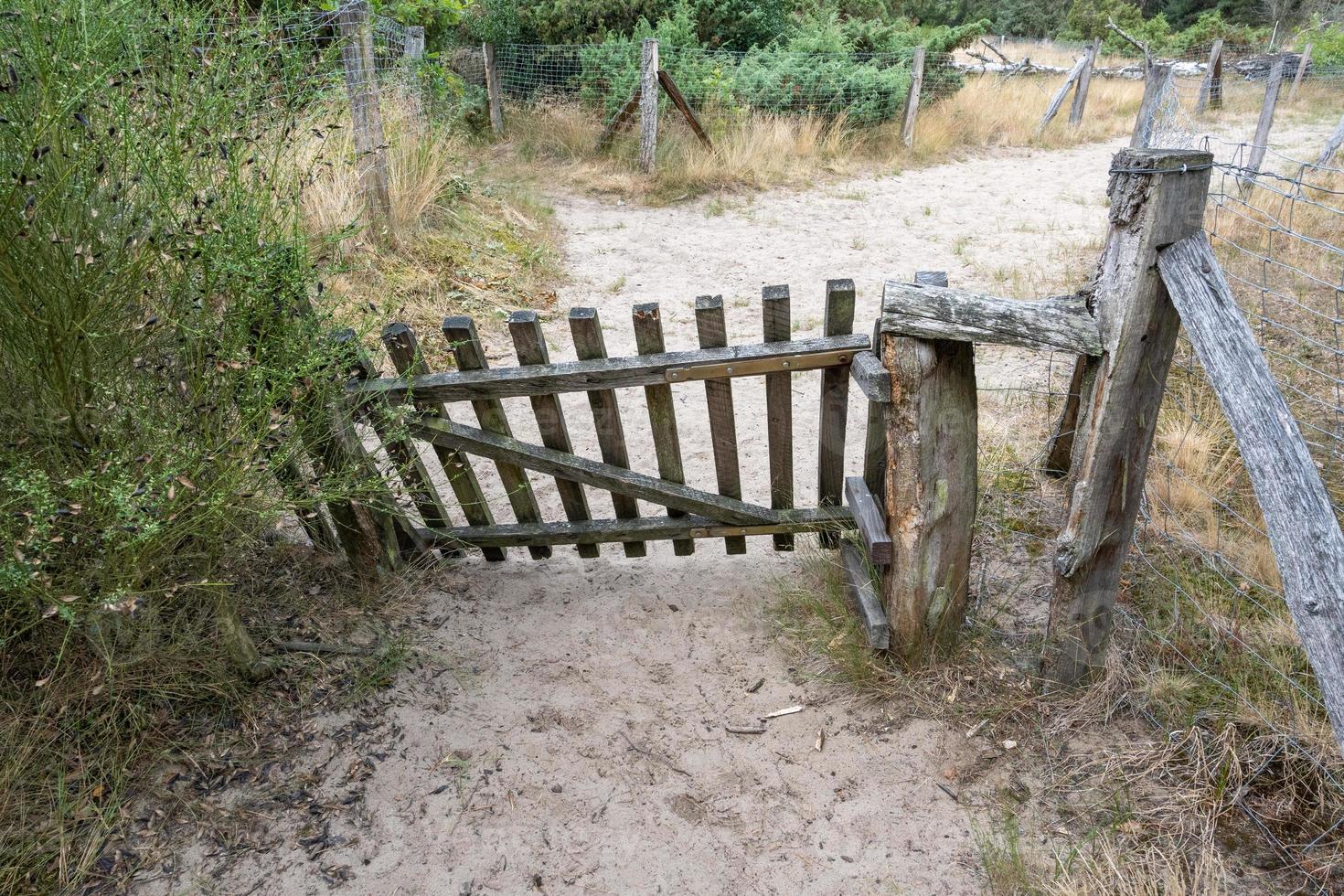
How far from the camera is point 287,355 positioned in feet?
8.73

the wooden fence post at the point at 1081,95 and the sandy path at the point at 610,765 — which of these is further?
the wooden fence post at the point at 1081,95

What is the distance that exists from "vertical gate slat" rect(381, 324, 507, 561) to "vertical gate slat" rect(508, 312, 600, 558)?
36cm

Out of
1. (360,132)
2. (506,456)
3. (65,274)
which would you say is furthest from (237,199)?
(360,132)

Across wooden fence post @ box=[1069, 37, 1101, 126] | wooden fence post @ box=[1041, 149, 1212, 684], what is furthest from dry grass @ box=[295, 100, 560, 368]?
wooden fence post @ box=[1069, 37, 1101, 126]

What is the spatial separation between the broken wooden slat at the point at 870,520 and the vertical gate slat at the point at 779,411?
45 cm

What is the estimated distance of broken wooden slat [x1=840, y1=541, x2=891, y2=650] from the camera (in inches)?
117

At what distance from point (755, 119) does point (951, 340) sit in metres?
9.50

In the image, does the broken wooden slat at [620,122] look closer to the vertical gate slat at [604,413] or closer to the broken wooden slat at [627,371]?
the vertical gate slat at [604,413]

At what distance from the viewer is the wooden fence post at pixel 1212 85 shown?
15520mm

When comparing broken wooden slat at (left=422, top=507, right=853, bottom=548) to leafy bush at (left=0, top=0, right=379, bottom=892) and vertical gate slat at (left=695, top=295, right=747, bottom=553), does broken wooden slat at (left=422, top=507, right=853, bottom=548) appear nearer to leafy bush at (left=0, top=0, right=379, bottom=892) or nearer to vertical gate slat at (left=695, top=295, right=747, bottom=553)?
vertical gate slat at (left=695, top=295, right=747, bottom=553)

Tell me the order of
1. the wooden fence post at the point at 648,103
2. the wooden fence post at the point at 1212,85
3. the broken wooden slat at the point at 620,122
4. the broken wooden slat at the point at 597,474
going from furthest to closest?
1. the wooden fence post at the point at 1212,85
2. the broken wooden slat at the point at 620,122
3. the wooden fence post at the point at 648,103
4. the broken wooden slat at the point at 597,474

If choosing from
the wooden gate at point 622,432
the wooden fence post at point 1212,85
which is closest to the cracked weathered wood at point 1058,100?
the wooden fence post at point 1212,85

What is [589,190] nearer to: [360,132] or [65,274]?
[360,132]

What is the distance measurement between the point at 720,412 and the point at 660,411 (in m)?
0.25
